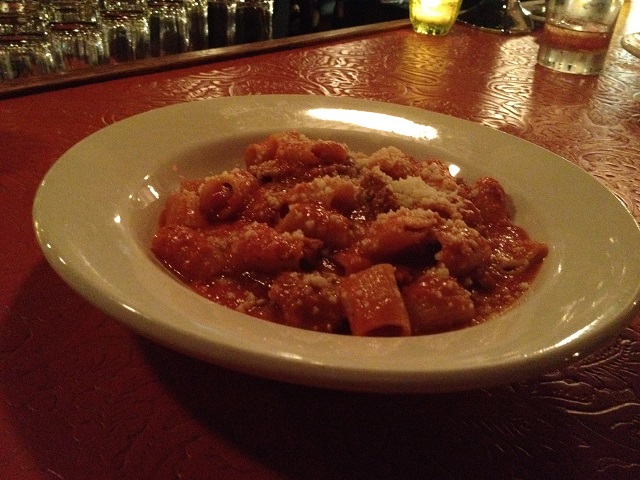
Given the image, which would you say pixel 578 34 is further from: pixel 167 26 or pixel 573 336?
pixel 573 336

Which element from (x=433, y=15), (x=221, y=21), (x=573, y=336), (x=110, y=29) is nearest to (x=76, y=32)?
(x=110, y=29)

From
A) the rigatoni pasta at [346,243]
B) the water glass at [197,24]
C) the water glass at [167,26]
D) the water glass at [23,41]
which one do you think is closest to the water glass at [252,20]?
the water glass at [197,24]

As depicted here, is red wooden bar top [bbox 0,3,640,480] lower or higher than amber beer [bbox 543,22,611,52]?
lower

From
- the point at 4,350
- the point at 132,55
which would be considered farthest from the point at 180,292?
the point at 132,55

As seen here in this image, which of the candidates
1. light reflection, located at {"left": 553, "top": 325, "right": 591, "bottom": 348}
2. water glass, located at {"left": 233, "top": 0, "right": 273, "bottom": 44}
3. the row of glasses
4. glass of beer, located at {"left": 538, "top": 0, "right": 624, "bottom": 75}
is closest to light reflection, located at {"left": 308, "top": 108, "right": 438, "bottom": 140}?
light reflection, located at {"left": 553, "top": 325, "right": 591, "bottom": 348}

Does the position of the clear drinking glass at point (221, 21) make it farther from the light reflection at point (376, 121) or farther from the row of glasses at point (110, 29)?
the light reflection at point (376, 121)

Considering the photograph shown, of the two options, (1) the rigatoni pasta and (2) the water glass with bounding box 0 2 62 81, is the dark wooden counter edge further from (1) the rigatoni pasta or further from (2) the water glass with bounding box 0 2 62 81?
(1) the rigatoni pasta

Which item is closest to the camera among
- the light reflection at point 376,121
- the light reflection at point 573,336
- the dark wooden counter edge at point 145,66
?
the light reflection at point 573,336

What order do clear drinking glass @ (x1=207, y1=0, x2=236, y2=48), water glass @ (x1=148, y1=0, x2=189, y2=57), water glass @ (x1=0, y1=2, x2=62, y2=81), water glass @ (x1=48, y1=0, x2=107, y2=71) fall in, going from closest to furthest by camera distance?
water glass @ (x1=0, y1=2, x2=62, y2=81)
water glass @ (x1=48, y1=0, x2=107, y2=71)
water glass @ (x1=148, y1=0, x2=189, y2=57)
clear drinking glass @ (x1=207, y1=0, x2=236, y2=48)
